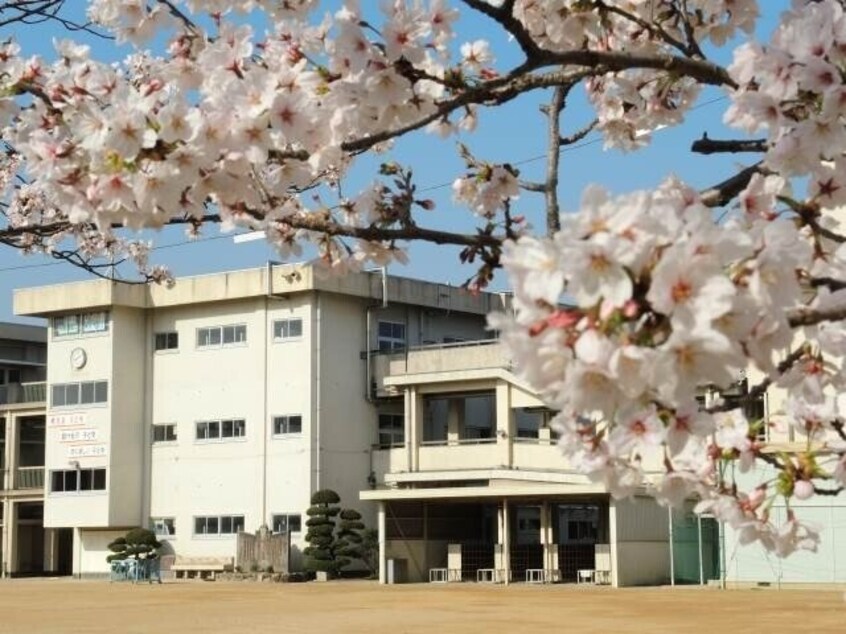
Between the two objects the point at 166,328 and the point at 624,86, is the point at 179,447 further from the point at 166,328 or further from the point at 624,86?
the point at 624,86

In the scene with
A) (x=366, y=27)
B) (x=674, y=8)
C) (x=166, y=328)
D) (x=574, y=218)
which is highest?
(x=166, y=328)

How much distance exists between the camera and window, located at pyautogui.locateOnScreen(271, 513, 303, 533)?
124 ft

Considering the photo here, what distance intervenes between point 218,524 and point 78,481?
15.9 ft

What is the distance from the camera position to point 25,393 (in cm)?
4494

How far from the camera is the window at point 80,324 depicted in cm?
4166

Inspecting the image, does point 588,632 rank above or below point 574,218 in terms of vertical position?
below

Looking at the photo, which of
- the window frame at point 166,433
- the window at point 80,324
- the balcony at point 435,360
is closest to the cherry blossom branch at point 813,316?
the balcony at point 435,360

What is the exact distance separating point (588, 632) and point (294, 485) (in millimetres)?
20658

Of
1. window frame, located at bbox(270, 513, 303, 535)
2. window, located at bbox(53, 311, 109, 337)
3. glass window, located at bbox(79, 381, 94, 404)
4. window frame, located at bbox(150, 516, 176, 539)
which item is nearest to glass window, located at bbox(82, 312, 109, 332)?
window, located at bbox(53, 311, 109, 337)

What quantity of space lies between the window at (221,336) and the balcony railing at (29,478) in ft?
24.4

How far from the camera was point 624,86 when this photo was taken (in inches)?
209

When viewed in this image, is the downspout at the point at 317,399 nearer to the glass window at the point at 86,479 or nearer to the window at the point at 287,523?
the window at the point at 287,523

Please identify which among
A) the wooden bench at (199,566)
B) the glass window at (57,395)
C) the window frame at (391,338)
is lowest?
the wooden bench at (199,566)

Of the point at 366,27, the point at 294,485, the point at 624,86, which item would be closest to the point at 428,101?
the point at 366,27
